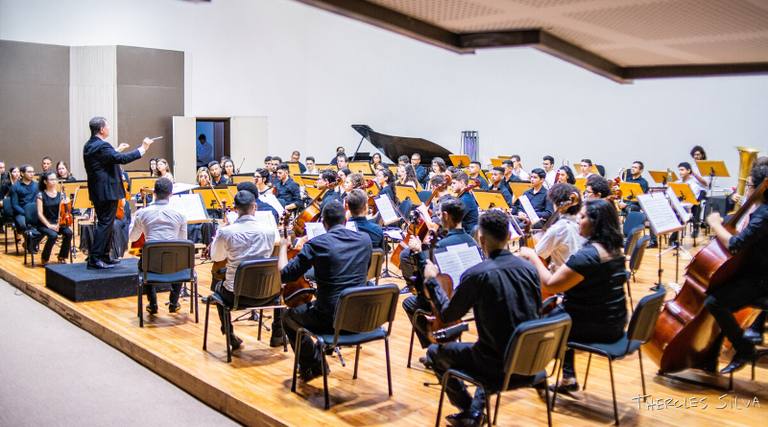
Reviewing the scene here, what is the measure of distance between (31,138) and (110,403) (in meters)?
10.1

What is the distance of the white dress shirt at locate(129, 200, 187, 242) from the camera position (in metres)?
4.95

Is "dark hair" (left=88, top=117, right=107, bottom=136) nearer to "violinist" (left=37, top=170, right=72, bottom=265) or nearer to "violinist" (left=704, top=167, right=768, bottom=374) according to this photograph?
"violinist" (left=37, top=170, right=72, bottom=265)

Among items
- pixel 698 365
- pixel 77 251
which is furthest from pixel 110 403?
pixel 77 251

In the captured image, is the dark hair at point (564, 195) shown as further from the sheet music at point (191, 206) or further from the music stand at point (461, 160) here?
the music stand at point (461, 160)

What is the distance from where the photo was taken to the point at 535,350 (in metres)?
2.59

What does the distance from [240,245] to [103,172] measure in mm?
2011

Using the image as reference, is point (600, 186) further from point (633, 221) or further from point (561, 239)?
point (633, 221)

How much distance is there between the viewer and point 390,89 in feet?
50.1

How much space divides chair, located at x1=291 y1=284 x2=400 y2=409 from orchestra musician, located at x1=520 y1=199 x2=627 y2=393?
2.68ft

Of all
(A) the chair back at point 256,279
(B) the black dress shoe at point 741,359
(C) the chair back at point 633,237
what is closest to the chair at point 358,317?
(A) the chair back at point 256,279

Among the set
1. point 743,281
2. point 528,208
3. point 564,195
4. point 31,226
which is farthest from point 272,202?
point 743,281

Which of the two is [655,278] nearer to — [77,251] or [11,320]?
[11,320]

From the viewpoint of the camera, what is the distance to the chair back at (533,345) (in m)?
2.50

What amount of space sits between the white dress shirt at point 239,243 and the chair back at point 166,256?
1.87 ft
